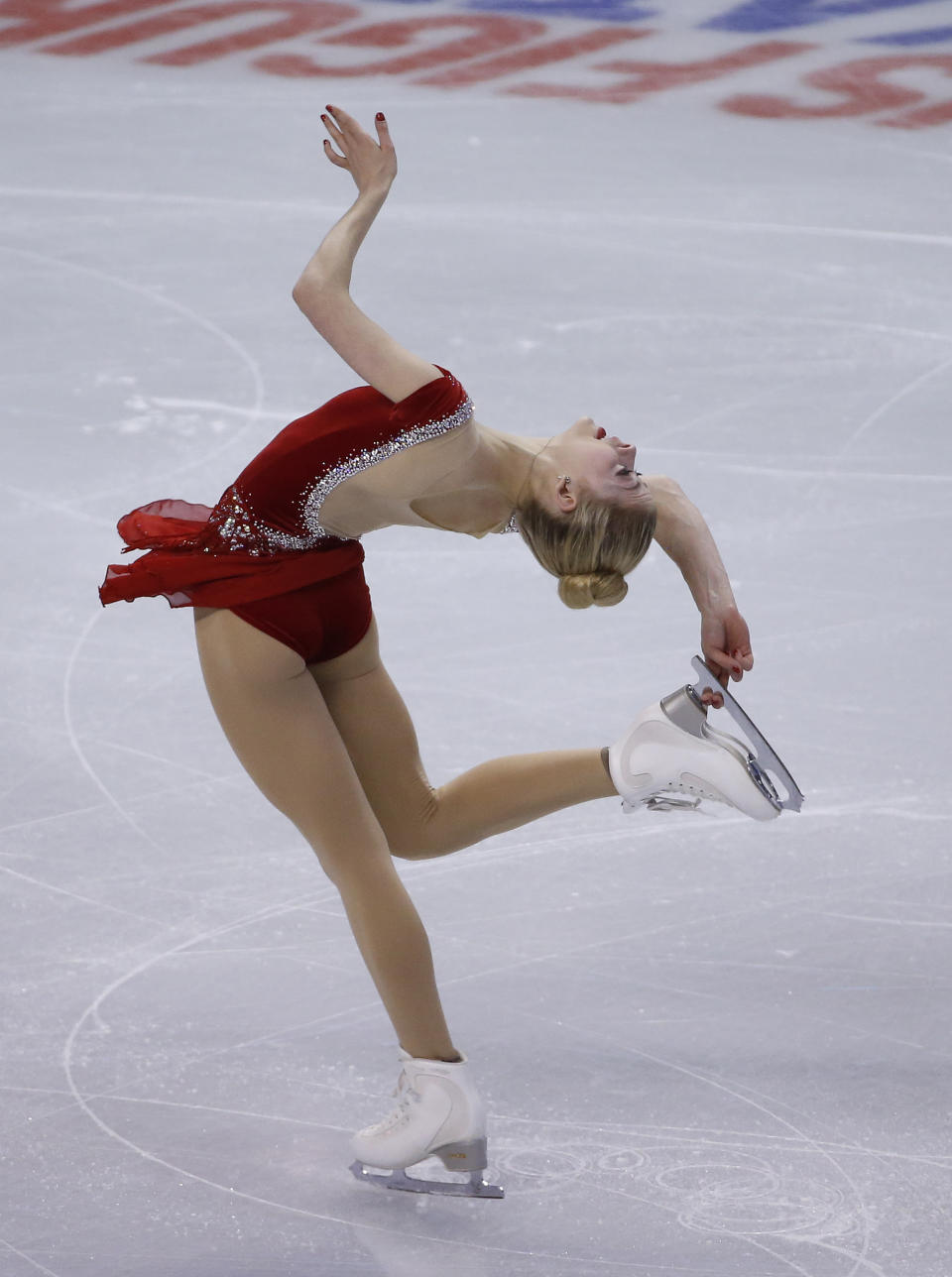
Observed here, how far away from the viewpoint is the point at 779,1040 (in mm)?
2992

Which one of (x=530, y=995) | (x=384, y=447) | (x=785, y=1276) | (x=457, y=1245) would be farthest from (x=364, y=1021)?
(x=384, y=447)

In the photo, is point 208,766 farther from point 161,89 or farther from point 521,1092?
point 161,89

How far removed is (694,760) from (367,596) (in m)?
0.57

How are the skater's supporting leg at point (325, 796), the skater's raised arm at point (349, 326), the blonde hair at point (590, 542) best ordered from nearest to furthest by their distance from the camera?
the skater's raised arm at point (349, 326)
the blonde hair at point (590, 542)
the skater's supporting leg at point (325, 796)

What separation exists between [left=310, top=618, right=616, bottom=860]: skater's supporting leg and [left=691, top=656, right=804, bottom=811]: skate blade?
21cm

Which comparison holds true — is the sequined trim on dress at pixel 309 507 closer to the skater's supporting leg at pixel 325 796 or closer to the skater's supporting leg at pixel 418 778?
the skater's supporting leg at pixel 325 796

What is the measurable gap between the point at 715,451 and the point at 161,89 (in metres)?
3.64

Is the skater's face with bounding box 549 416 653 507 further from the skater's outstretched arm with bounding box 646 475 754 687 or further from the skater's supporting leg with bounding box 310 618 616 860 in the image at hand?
the skater's supporting leg with bounding box 310 618 616 860

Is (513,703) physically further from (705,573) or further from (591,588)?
(591,588)

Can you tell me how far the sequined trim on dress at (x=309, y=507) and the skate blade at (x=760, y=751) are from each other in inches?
22.8

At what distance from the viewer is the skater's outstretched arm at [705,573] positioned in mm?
2715

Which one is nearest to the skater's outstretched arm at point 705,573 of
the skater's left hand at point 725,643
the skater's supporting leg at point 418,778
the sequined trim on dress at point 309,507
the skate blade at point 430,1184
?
the skater's left hand at point 725,643

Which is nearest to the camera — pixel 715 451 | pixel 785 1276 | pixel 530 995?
pixel 785 1276

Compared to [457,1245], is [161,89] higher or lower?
higher
